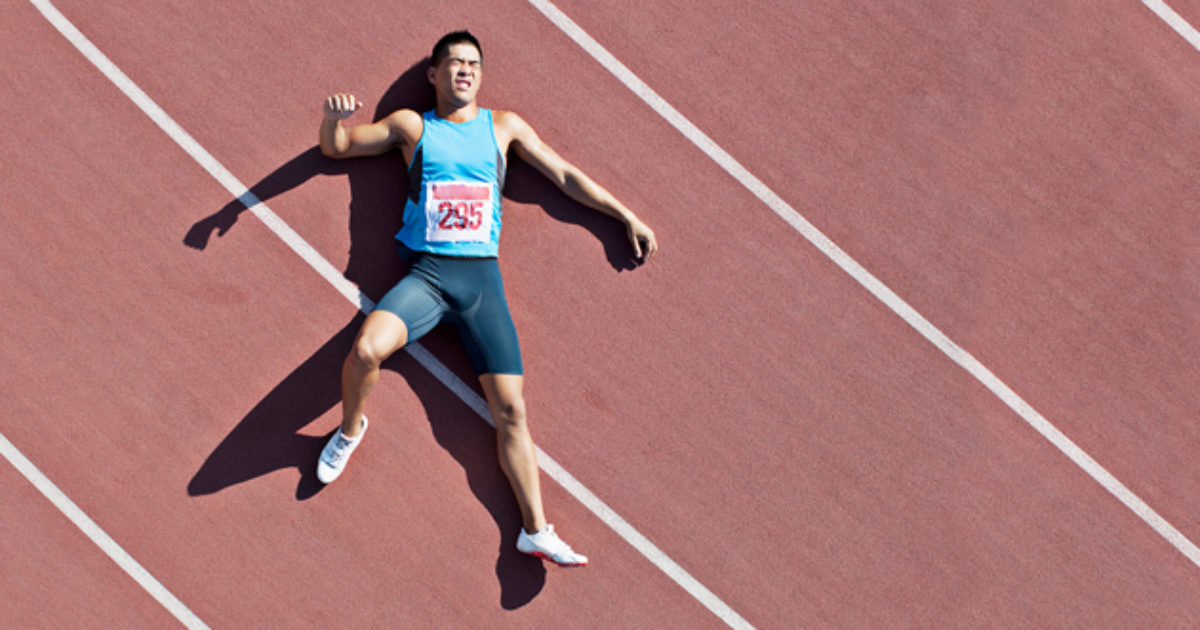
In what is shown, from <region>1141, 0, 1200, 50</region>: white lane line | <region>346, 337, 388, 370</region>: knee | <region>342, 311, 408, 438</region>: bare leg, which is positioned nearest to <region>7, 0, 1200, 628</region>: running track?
<region>1141, 0, 1200, 50</region>: white lane line

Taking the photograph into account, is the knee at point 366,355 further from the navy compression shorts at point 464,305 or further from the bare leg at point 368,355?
the navy compression shorts at point 464,305

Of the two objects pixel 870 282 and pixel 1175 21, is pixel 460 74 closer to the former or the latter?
pixel 870 282

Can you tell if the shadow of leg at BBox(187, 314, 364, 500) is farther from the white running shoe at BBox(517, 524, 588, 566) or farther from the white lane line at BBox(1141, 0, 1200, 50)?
the white lane line at BBox(1141, 0, 1200, 50)

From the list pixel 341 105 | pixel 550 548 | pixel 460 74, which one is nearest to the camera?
pixel 341 105

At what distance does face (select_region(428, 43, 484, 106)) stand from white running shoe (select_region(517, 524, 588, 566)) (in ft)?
8.33

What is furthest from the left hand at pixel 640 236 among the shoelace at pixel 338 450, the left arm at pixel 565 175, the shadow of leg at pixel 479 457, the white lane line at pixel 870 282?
the shoelace at pixel 338 450

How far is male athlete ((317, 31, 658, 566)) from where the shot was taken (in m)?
4.29

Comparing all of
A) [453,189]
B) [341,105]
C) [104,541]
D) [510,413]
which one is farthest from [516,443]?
[104,541]

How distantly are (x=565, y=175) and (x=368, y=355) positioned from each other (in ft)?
5.00

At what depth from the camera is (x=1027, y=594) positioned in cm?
466

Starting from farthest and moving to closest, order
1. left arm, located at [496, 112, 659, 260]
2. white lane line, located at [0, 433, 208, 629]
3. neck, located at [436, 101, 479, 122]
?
white lane line, located at [0, 433, 208, 629], left arm, located at [496, 112, 659, 260], neck, located at [436, 101, 479, 122]

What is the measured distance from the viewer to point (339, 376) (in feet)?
15.4

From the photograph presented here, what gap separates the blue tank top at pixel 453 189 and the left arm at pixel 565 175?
0.58 feet

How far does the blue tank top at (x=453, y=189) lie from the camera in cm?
431
